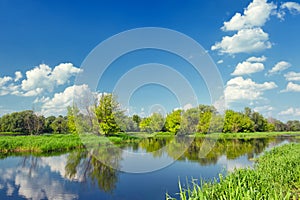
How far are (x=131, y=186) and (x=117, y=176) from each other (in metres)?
2.14

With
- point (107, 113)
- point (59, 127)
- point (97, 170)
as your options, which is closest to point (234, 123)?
point (107, 113)

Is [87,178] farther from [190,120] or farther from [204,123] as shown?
[190,120]

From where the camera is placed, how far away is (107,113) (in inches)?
1150

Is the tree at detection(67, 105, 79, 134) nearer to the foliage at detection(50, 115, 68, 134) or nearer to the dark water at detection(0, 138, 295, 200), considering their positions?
the dark water at detection(0, 138, 295, 200)

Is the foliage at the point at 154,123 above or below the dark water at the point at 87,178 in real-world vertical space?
above

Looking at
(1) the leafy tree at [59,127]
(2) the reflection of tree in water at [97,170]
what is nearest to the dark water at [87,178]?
(2) the reflection of tree in water at [97,170]

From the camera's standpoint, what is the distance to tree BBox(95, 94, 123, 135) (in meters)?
28.8

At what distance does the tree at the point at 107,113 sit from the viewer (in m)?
28.8

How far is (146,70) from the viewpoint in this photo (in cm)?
2120

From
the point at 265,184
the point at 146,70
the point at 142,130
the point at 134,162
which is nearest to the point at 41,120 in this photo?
the point at 142,130

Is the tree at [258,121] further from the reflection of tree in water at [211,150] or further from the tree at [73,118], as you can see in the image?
the tree at [73,118]

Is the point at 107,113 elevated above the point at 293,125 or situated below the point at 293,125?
above

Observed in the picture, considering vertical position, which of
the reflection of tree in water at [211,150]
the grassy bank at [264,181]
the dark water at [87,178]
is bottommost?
the dark water at [87,178]

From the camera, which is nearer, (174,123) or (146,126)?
(174,123)
